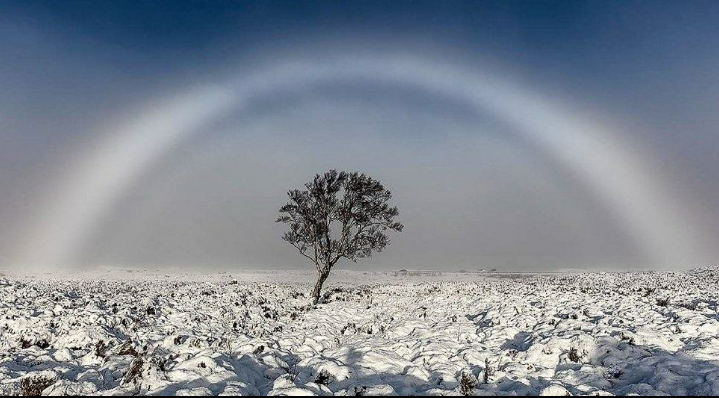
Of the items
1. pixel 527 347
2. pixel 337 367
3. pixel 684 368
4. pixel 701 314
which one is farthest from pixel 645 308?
pixel 337 367

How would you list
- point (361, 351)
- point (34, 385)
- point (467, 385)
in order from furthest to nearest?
1. point (361, 351)
2. point (467, 385)
3. point (34, 385)

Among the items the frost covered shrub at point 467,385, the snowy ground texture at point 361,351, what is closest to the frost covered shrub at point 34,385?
the snowy ground texture at point 361,351

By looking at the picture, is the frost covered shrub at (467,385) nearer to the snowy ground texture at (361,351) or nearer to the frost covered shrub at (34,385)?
the snowy ground texture at (361,351)

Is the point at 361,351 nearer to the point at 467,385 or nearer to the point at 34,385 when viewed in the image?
the point at 467,385

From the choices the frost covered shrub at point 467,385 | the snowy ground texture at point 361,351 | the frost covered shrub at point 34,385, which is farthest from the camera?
the snowy ground texture at point 361,351

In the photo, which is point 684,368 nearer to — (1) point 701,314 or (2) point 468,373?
(2) point 468,373

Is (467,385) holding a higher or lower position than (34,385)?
higher

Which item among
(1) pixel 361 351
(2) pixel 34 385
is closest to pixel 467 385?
(1) pixel 361 351

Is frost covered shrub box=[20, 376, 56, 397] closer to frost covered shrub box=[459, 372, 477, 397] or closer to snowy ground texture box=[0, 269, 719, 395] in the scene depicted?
snowy ground texture box=[0, 269, 719, 395]

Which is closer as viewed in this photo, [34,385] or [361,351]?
[34,385]
